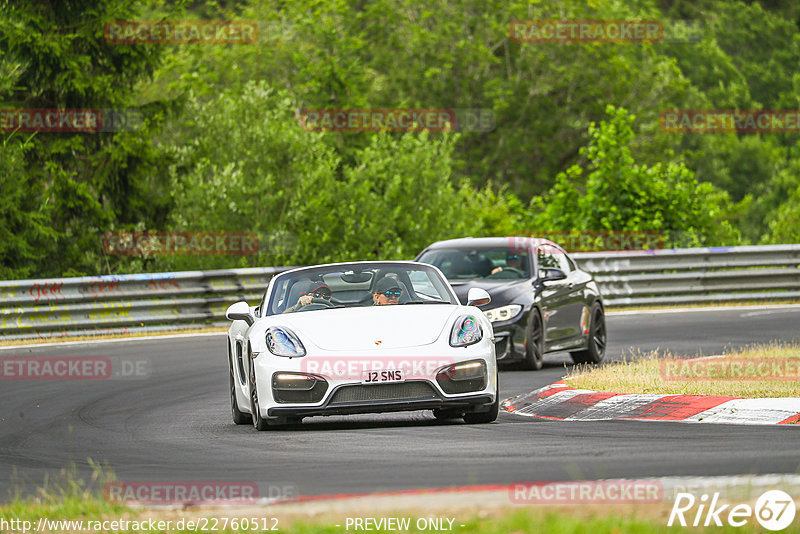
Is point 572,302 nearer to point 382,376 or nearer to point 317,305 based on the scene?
point 317,305

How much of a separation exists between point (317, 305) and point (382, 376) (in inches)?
51.1

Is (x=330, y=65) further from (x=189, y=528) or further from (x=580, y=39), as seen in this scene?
(x=189, y=528)

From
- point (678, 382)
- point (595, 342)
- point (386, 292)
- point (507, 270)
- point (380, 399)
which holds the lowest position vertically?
point (595, 342)

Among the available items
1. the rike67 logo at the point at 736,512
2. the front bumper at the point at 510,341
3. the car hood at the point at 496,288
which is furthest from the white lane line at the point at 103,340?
the rike67 logo at the point at 736,512

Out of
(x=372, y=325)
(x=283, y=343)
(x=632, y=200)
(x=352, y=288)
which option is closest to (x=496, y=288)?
(x=352, y=288)

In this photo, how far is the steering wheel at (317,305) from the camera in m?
10.9

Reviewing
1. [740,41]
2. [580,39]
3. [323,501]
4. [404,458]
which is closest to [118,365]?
[404,458]

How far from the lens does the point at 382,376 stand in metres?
9.81

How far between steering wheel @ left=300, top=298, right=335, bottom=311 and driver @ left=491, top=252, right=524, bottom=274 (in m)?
5.26

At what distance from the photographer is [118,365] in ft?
55.3

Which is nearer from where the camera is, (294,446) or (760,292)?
(294,446)

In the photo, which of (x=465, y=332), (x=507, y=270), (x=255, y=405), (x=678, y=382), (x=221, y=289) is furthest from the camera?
(x=221, y=289)

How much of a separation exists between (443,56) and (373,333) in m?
47.8

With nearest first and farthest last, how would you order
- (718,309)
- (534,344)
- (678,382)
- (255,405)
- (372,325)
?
(372,325), (255,405), (678,382), (534,344), (718,309)
